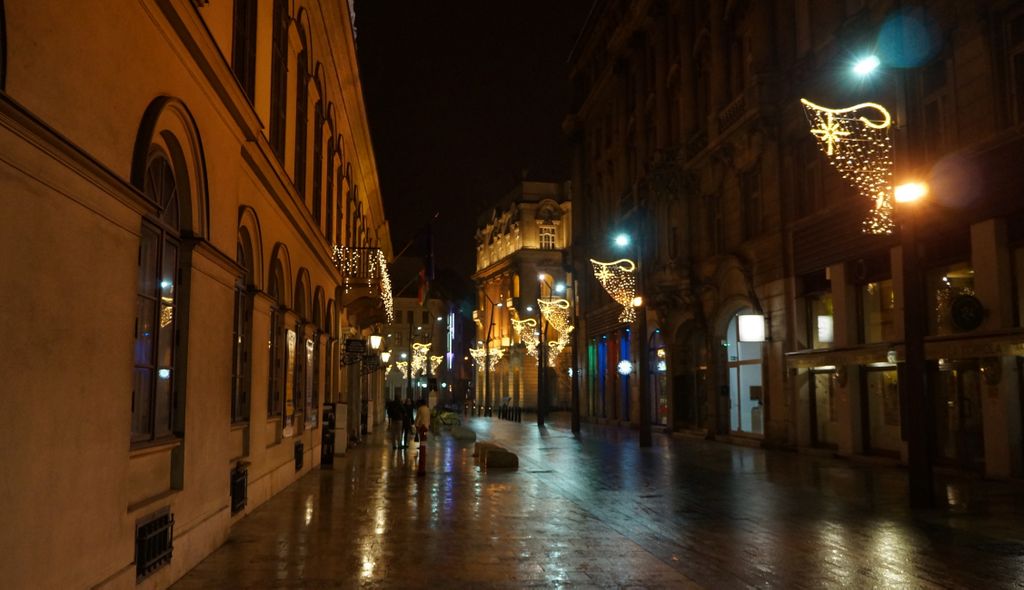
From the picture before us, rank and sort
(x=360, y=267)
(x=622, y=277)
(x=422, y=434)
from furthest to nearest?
(x=622, y=277) < (x=360, y=267) < (x=422, y=434)

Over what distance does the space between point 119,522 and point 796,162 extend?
72.1ft

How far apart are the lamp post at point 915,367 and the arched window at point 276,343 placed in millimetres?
9932

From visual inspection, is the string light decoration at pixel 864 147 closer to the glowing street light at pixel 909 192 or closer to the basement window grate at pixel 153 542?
the glowing street light at pixel 909 192

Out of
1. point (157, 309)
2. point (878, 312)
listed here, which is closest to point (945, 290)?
point (878, 312)

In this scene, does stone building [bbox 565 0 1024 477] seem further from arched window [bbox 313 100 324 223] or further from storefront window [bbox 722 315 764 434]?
arched window [bbox 313 100 324 223]

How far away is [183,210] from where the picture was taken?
9133 millimetres

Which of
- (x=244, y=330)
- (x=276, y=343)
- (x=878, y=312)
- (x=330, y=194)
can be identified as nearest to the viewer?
(x=244, y=330)

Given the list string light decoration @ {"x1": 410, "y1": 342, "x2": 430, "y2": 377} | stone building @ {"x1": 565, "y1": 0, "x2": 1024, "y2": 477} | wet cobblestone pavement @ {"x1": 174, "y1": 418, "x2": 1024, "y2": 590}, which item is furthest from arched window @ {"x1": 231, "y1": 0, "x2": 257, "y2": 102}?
string light decoration @ {"x1": 410, "y1": 342, "x2": 430, "y2": 377}

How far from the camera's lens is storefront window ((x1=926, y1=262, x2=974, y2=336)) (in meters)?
18.0

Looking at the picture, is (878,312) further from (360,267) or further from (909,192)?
(360,267)

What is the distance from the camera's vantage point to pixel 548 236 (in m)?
88.2

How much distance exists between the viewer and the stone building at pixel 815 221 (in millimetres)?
16531

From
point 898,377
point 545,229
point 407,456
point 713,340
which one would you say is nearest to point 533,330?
point 545,229

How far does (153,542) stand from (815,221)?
19.7m
